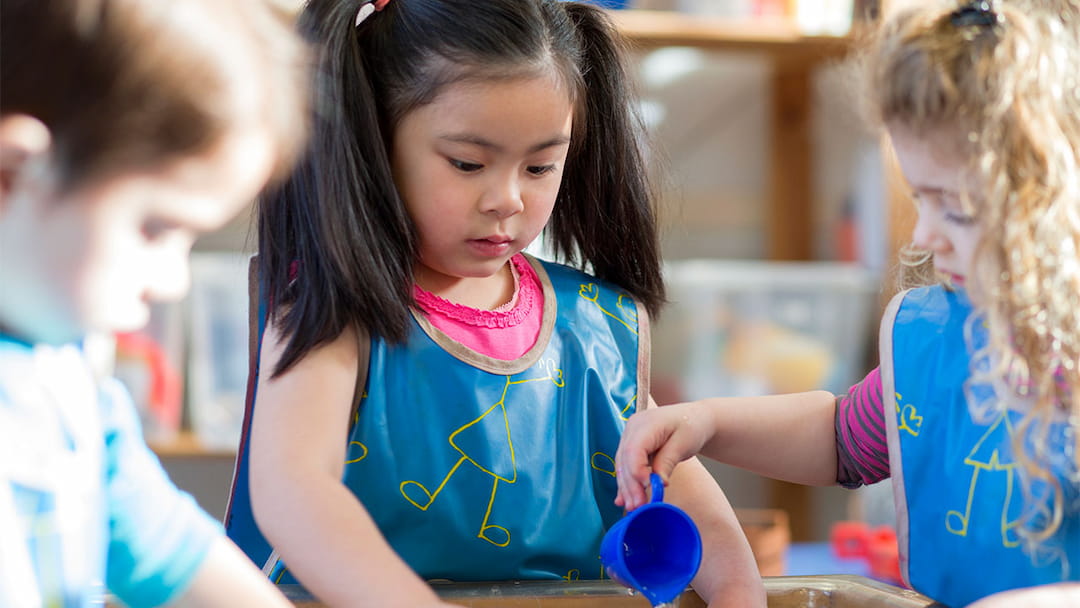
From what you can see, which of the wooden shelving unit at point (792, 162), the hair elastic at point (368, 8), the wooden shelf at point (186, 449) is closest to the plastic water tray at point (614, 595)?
the hair elastic at point (368, 8)

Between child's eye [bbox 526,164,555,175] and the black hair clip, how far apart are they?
31 centimetres

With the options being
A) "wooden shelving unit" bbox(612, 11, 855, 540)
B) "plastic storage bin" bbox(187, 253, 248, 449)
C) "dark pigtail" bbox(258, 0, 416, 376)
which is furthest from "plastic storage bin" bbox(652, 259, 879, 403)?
"dark pigtail" bbox(258, 0, 416, 376)

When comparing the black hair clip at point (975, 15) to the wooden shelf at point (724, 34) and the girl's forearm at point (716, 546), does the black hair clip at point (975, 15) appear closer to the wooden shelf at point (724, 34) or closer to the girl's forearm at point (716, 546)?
the girl's forearm at point (716, 546)

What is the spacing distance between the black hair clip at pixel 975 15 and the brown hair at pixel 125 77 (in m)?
0.35

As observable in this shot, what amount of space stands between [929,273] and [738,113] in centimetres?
148

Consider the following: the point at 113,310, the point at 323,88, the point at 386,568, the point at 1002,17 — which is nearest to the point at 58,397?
the point at 113,310

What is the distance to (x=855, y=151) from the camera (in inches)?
87.7

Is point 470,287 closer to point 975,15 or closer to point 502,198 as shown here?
point 502,198

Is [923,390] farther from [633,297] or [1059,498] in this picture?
[633,297]

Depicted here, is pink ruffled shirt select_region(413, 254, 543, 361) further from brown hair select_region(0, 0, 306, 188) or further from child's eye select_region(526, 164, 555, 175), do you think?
brown hair select_region(0, 0, 306, 188)

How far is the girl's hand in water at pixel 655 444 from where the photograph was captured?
2.57 ft

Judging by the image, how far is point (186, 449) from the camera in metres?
1.85

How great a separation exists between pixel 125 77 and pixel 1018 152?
1.36 feet

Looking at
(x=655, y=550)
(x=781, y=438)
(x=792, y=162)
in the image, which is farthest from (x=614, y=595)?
(x=792, y=162)
